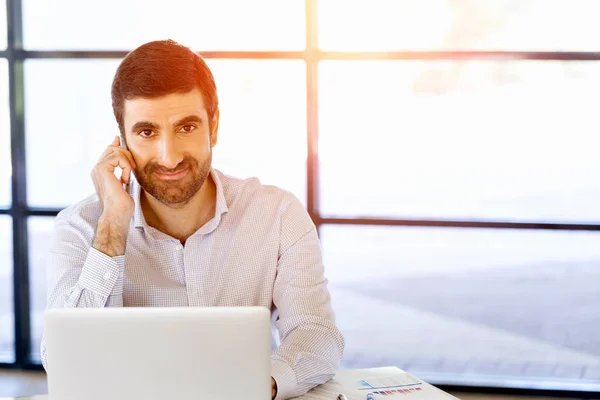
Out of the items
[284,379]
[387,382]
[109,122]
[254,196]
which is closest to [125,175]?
[254,196]

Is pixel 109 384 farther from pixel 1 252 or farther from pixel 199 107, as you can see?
pixel 1 252

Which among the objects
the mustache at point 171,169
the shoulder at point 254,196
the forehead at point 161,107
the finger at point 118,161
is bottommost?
the shoulder at point 254,196

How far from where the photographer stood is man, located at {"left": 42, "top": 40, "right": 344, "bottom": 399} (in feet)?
6.73

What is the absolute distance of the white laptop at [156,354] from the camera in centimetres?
124

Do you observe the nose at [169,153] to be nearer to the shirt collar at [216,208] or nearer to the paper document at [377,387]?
the shirt collar at [216,208]

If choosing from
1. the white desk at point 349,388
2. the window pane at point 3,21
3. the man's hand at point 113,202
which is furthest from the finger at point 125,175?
the window pane at point 3,21

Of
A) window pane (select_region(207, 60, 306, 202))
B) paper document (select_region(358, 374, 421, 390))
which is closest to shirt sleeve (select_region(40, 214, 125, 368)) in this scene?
paper document (select_region(358, 374, 421, 390))

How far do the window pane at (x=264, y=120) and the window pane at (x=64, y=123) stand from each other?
0.51 m

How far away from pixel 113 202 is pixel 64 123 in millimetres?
1750

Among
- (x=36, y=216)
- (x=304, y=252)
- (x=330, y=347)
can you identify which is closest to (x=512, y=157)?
(x=304, y=252)

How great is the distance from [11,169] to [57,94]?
0.40 m

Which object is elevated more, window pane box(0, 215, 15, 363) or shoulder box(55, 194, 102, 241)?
shoulder box(55, 194, 102, 241)

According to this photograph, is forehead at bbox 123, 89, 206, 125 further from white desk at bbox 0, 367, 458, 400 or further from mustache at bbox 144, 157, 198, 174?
white desk at bbox 0, 367, 458, 400

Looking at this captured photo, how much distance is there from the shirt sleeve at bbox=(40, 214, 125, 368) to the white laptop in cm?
71
